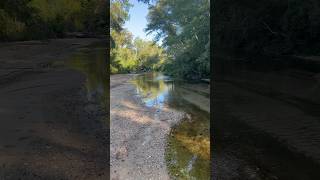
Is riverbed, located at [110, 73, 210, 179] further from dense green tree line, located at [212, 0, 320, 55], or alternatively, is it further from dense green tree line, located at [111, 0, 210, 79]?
dense green tree line, located at [212, 0, 320, 55]

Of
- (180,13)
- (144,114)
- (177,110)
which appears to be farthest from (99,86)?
(180,13)

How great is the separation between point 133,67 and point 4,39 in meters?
1.25

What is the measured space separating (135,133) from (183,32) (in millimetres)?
1155

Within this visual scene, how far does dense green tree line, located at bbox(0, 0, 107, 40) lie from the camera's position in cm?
366

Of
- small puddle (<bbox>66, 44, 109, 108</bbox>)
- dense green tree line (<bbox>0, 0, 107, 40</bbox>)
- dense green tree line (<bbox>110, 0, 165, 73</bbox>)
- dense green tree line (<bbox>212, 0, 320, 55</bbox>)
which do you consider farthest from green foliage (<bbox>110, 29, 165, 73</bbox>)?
dense green tree line (<bbox>212, 0, 320, 55</bbox>)

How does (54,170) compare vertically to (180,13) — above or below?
below

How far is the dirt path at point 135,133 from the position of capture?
13.1 feet

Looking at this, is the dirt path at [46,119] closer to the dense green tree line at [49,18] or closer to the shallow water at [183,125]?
the dense green tree line at [49,18]

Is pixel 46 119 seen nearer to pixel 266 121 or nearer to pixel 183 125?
pixel 183 125

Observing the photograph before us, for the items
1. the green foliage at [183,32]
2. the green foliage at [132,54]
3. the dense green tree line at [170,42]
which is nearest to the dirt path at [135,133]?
the green foliage at [132,54]

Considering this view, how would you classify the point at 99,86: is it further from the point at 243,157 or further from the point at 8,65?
the point at 243,157

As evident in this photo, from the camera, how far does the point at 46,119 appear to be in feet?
12.2

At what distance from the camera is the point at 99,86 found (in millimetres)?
4012

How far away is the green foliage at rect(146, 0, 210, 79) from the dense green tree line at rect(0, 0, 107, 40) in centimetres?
57
